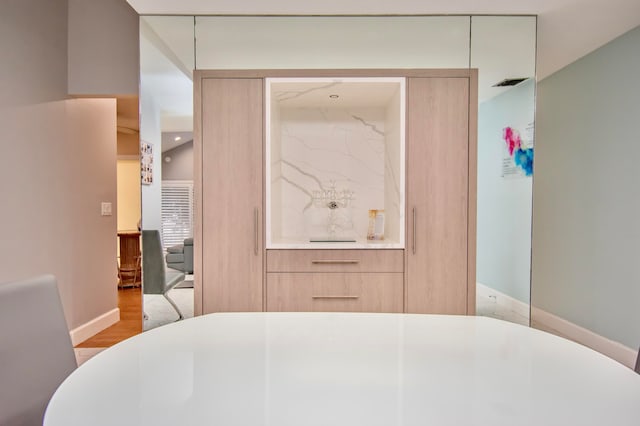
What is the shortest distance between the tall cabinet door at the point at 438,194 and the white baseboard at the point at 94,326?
2771mm

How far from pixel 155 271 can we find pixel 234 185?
32.7 inches

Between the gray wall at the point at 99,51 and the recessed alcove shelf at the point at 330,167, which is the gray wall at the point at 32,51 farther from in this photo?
the recessed alcove shelf at the point at 330,167

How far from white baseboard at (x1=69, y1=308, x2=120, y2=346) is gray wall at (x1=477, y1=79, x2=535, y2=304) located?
129 inches

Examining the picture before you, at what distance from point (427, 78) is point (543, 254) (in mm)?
2236

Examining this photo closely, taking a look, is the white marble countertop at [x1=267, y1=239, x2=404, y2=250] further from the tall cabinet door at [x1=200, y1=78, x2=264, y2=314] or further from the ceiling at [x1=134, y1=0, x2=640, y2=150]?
the ceiling at [x1=134, y1=0, x2=640, y2=150]

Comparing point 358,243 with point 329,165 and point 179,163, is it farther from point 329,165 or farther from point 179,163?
point 179,163

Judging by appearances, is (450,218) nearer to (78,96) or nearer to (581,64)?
(581,64)

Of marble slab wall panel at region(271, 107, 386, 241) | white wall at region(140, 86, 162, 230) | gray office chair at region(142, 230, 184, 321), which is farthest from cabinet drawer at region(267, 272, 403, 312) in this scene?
white wall at region(140, 86, 162, 230)

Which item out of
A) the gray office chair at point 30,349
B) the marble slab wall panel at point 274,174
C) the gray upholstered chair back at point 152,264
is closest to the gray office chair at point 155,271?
the gray upholstered chair back at point 152,264

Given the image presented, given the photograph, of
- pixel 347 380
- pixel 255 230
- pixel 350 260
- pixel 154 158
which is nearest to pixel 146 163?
pixel 154 158

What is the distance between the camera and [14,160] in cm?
274

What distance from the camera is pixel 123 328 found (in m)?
3.79

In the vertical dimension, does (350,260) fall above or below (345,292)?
above

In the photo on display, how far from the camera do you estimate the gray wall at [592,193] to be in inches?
113
